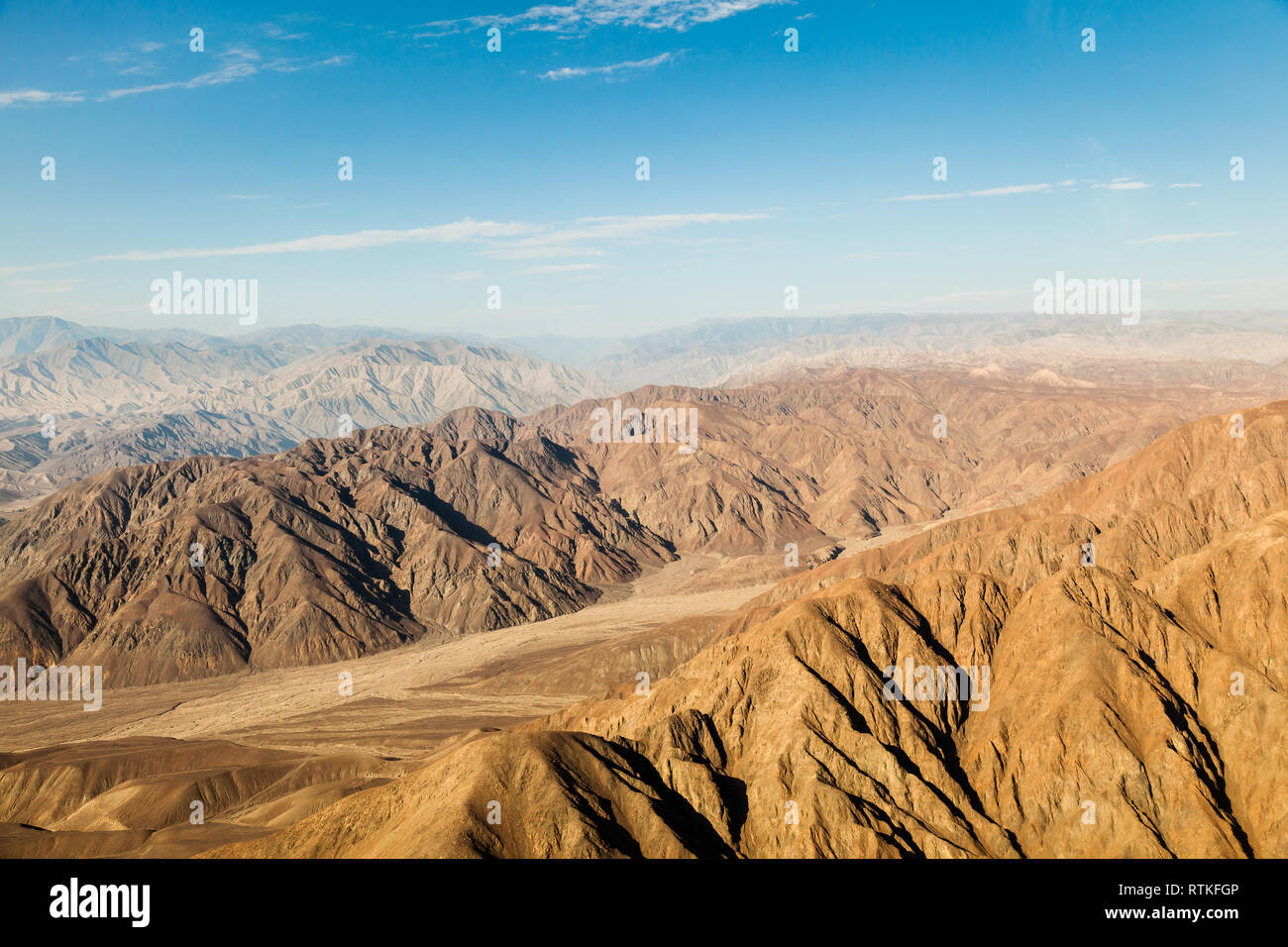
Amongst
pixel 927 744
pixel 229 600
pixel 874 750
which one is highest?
pixel 874 750

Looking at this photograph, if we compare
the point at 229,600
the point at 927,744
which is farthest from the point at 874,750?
the point at 229,600

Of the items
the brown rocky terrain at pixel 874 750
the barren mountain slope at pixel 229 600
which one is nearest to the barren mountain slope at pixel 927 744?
the brown rocky terrain at pixel 874 750

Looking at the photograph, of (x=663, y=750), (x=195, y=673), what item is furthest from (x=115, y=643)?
(x=663, y=750)

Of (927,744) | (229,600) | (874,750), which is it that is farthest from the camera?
(229,600)

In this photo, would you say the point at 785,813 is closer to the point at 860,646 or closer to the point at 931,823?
the point at 931,823

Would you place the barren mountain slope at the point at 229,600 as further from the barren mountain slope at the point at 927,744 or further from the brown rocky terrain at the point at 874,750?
the barren mountain slope at the point at 927,744

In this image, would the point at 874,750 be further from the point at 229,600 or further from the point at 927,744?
the point at 229,600

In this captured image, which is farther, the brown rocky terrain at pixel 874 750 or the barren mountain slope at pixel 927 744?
the brown rocky terrain at pixel 874 750

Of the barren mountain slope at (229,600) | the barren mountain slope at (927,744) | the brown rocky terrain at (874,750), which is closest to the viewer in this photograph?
the barren mountain slope at (927,744)

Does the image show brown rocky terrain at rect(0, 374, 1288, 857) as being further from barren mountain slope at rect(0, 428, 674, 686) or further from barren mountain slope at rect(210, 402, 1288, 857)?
barren mountain slope at rect(0, 428, 674, 686)
